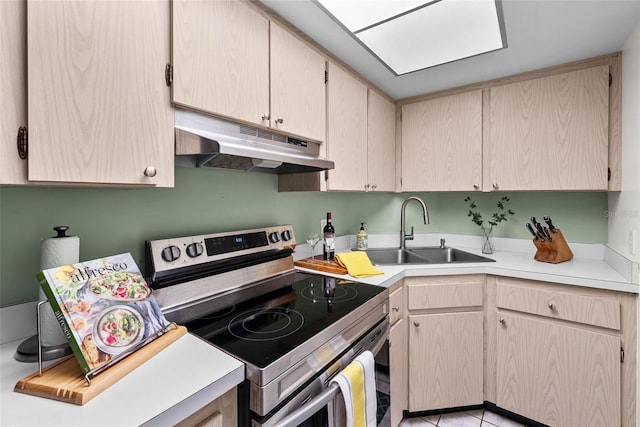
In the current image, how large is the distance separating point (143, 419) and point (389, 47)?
1747 mm

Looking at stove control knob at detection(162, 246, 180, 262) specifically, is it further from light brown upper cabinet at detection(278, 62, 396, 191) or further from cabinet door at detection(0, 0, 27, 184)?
light brown upper cabinet at detection(278, 62, 396, 191)

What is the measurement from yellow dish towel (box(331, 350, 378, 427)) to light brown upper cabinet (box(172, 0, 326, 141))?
1.02m

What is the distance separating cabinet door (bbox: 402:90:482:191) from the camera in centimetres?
212

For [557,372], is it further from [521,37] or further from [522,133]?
[521,37]

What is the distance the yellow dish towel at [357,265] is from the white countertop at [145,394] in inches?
36.7

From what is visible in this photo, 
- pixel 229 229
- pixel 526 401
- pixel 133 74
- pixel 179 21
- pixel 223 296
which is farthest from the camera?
pixel 526 401

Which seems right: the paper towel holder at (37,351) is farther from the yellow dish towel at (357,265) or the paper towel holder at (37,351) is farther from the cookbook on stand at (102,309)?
the yellow dish towel at (357,265)

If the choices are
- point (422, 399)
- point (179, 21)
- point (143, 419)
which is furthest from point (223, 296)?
point (422, 399)

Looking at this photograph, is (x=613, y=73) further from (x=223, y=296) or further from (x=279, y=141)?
(x=223, y=296)

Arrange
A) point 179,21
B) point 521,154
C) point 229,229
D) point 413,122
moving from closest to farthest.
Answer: point 179,21
point 229,229
point 521,154
point 413,122

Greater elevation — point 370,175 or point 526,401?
point 370,175

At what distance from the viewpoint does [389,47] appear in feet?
5.04

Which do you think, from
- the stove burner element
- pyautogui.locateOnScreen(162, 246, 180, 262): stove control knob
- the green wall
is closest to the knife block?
the green wall

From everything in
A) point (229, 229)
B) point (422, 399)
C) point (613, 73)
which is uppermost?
point (613, 73)
